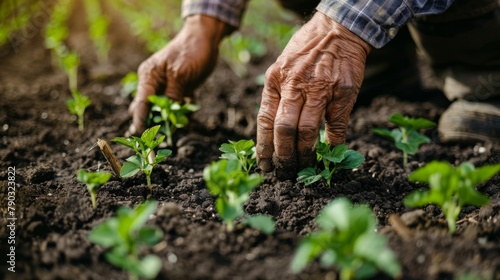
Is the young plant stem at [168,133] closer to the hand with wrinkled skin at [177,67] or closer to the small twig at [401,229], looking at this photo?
the hand with wrinkled skin at [177,67]

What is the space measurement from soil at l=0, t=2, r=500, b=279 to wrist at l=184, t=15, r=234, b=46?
1.61 feet

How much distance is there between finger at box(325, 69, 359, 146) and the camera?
1893 mm

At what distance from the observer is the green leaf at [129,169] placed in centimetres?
189

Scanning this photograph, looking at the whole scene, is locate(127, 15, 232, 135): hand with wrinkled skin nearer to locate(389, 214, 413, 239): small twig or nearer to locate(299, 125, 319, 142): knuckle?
locate(299, 125, 319, 142): knuckle

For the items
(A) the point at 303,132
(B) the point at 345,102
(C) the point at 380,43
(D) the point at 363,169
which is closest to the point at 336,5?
(C) the point at 380,43

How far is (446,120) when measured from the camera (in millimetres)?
2602

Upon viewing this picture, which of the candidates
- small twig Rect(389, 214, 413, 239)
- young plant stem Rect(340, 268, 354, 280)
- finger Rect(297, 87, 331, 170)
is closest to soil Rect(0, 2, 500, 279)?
small twig Rect(389, 214, 413, 239)

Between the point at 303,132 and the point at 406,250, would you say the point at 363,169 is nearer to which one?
the point at 303,132

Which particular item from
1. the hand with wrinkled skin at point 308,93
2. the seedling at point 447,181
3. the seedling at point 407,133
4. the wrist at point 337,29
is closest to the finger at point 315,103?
the hand with wrinkled skin at point 308,93

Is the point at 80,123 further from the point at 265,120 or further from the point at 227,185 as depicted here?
the point at 227,185

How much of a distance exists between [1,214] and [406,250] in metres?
1.38

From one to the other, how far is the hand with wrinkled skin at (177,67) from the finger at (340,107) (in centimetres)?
90

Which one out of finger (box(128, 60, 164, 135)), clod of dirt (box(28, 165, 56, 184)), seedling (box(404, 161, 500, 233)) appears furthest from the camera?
finger (box(128, 60, 164, 135))

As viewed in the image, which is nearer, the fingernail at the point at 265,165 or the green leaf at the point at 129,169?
the green leaf at the point at 129,169
